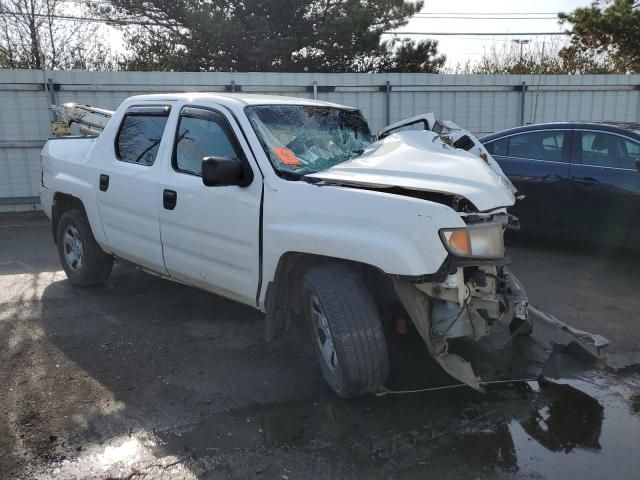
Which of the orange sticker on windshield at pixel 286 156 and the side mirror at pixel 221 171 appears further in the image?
the orange sticker on windshield at pixel 286 156

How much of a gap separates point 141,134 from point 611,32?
19.8m

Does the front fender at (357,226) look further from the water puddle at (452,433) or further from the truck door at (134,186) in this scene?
the truck door at (134,186)

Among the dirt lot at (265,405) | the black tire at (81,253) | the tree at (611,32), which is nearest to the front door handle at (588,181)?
the dirt lot at (265,405)

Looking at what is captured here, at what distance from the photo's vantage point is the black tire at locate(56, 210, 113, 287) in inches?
222

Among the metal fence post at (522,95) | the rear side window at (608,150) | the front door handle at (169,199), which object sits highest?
the metal fence post at (522,95)

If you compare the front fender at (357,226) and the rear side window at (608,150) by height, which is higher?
the rear side window at (608,150)

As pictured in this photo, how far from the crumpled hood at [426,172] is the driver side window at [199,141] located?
2.77 feet

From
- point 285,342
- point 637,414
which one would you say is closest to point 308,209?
point 285,342

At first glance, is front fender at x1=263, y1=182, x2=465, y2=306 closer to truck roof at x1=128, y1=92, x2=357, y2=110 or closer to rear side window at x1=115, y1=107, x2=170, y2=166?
truck roof at x1=128, y1=92, x2=357, y2=110

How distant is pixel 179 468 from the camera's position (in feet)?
9.60

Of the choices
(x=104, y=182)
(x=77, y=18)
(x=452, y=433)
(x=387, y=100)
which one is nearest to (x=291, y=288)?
(x=452, y=433)

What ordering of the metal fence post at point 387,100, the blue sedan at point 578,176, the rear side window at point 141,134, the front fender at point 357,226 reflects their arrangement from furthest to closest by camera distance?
the metal fence post at point 387,100 → the blue sedan at point 578,176 → the rear side window at point 141,134 → the front fender at point 357,226

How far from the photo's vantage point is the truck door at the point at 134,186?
4656 mm

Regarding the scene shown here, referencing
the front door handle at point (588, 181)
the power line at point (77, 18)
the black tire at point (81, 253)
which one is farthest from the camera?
the power line at point (77, 18)
